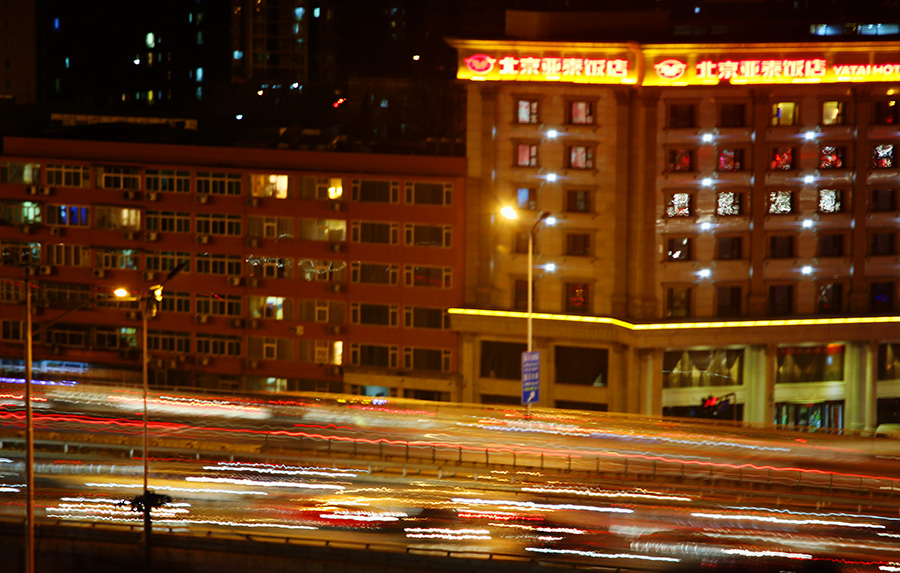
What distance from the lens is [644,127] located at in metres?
52.7

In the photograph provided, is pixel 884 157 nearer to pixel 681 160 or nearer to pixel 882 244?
pixel 882 244

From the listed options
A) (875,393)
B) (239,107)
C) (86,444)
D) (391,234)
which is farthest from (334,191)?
(239,107)

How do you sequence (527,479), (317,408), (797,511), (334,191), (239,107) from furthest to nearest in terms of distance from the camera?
1. (239,107)
2. (334,191)
3. (317,408)
4. (527,479)
5. (797,511)

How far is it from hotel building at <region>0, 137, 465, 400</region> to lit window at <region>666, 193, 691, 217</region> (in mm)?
9547

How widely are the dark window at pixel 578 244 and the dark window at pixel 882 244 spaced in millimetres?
13426

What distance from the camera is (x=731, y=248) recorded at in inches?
2147

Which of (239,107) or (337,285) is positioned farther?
(239,107)

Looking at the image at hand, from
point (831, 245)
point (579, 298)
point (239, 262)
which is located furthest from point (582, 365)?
point (239, 262)

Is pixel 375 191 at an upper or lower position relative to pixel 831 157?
lower

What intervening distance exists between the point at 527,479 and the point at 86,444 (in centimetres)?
1613

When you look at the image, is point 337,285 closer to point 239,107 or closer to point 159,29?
point 239,107

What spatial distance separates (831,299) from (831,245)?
2.56 m

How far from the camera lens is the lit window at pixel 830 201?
179 ft

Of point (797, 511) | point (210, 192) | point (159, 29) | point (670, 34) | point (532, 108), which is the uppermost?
point (159, 29)
